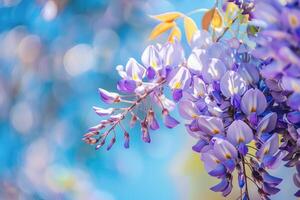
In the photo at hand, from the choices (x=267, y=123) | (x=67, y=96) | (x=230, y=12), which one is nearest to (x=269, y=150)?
(x=267, y=123)

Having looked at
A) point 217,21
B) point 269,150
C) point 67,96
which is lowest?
point 269,150

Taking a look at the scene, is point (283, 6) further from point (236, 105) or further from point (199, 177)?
point (199, 177)

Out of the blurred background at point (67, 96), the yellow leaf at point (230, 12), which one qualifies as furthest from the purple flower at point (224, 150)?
the blurred background at point (67, 96)

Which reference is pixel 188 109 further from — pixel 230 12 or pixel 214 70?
pixel 230 12

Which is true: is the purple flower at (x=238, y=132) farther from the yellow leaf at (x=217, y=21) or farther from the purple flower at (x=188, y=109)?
the yellow leaf at (x=217, y=21)

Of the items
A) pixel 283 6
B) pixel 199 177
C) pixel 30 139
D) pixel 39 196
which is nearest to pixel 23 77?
pixel 30 139

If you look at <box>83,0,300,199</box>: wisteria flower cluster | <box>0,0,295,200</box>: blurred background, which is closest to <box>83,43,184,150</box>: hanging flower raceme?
<box>83,0,300,199</box>: wisteria flower cluster
